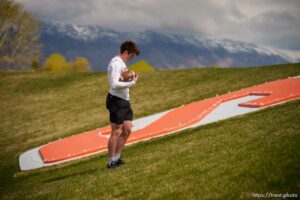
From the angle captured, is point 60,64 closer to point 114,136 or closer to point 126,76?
point 114,136

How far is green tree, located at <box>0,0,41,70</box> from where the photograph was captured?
54.6 m

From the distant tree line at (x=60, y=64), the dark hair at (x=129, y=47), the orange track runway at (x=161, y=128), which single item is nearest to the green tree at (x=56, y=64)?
the distant tree line at (x=60, y=64)

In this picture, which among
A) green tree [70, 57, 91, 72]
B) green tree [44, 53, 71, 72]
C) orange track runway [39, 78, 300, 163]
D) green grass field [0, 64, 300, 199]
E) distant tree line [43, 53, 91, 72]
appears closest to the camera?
green grass field [0, 64, 300, 199]

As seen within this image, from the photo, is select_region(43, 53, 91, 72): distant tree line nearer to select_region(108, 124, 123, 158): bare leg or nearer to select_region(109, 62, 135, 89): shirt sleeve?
select_region(108, 124, 123, 158): bare leg

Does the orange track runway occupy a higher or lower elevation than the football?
lower

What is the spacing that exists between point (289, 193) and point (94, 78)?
113 feet

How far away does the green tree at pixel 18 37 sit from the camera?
54578 millimetres

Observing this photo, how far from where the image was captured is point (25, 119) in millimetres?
26375

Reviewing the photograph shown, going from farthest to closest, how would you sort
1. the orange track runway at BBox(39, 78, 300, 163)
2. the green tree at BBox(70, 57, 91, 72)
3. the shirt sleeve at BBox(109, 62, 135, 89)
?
the green tree at BBox(70, 57, 91, 72) → the orange track runway at BBox(39, 78, 300, 163) → the shirt sleeve at BBox(109, 62, 135, 89)

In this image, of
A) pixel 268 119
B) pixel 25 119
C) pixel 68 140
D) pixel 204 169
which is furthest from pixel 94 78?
pixel 204 169

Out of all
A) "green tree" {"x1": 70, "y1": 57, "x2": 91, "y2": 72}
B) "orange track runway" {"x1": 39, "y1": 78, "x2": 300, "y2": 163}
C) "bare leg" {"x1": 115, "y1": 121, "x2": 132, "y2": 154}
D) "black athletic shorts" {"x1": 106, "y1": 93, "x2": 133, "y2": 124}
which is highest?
"black athletic shorts" {"x1": 106, "y1": 93, "x2": 133, "y2": 124}

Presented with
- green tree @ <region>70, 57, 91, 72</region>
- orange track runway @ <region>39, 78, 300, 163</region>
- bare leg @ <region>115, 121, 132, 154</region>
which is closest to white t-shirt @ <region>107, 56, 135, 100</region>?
bare leg @ <region>115, 121, 132, 154</region>

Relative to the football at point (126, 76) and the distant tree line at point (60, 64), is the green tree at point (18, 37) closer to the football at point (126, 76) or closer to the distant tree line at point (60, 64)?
the distant tree line at point (60, 64)

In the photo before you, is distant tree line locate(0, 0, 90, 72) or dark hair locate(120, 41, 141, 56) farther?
distant tree line locate(0, 0, 90, 72)
